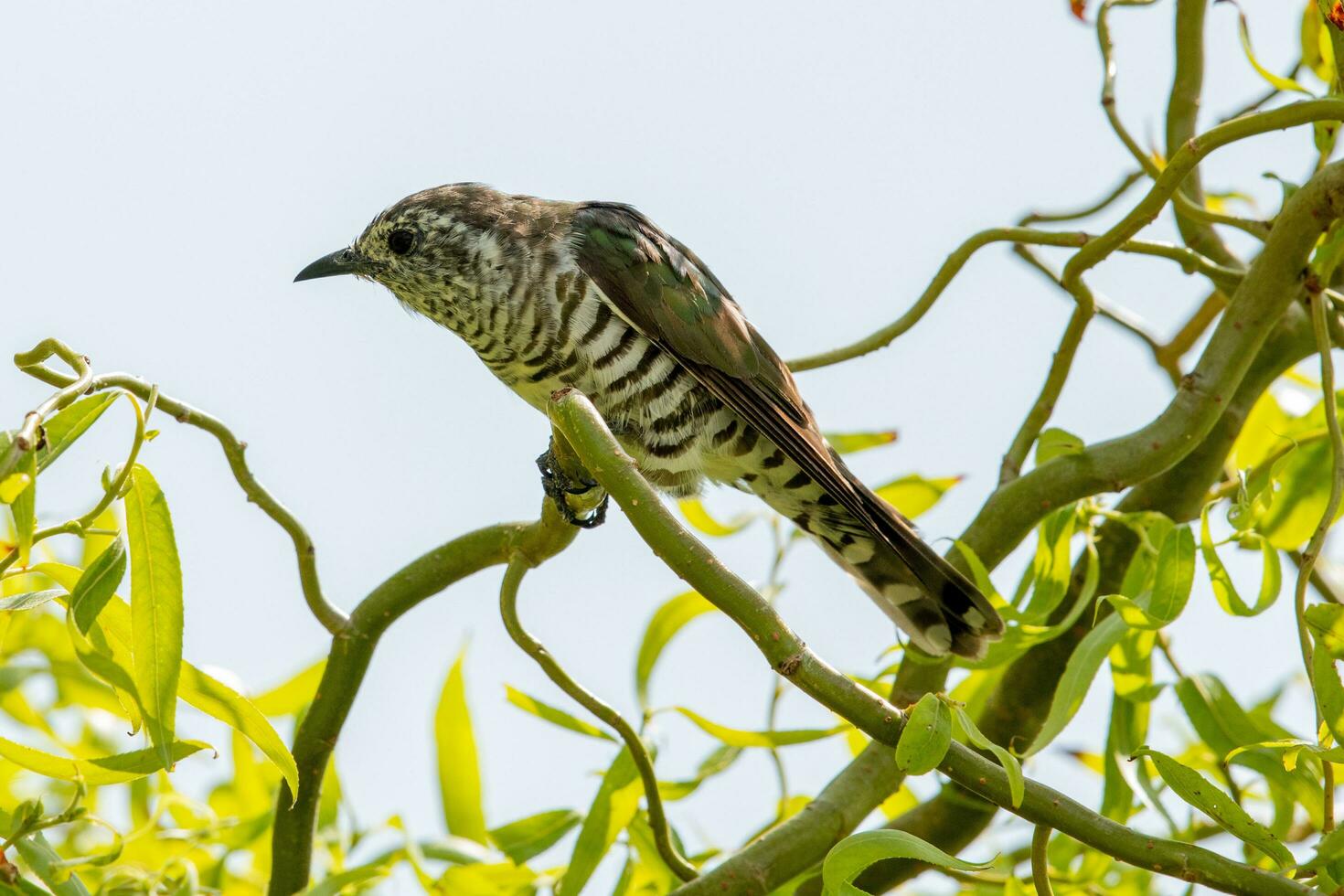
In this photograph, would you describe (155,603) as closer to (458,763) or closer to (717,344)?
(458,763)

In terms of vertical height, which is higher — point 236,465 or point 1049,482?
point 1049,482

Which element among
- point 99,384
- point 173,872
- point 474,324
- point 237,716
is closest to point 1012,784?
A: point 237,716

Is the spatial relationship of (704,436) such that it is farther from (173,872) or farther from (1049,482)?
(173,872)

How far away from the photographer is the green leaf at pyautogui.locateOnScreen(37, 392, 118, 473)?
1519 millimetres

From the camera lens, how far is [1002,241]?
2.61 meters

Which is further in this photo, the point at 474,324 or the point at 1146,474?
the point at 474,324

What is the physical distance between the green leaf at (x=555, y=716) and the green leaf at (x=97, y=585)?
106 cm

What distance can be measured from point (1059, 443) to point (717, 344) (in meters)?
1.03

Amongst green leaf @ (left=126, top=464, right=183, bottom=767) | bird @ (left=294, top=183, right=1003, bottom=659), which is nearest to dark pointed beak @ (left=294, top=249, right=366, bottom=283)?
bird @ (left=294, top=183, right=1003, bottom=659)

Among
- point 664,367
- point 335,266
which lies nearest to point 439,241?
point 335,266

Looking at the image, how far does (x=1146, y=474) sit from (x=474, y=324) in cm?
168

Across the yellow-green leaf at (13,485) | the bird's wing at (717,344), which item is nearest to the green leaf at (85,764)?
the yellow-green leaf at (13,485)

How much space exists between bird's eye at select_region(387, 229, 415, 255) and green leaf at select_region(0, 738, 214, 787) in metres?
1.99

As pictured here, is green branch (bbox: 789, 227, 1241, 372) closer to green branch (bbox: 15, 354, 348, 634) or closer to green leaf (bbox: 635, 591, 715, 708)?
green leaf (bbox: 635, 591, 715, 708)
